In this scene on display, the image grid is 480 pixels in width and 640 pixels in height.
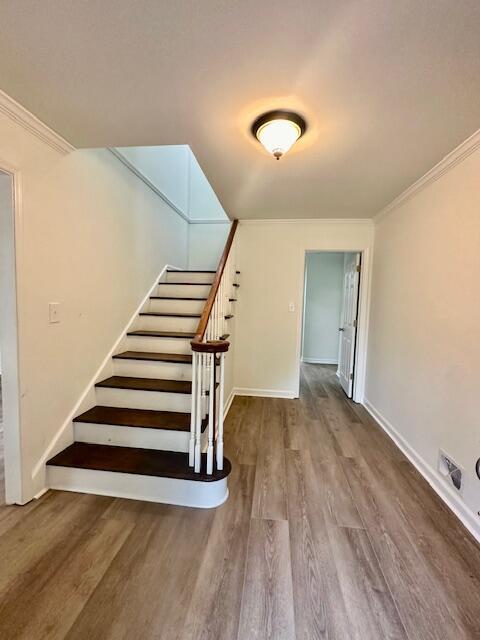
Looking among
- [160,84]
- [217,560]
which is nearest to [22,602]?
[217,560]

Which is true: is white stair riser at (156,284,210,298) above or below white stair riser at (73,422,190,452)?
above

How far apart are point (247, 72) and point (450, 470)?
2.51 metres

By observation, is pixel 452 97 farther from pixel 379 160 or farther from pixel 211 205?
pixel 211 205

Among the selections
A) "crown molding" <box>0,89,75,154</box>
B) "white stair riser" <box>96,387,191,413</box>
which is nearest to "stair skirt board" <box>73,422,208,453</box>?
"white stair riser" <box>96,387,191,413</box>

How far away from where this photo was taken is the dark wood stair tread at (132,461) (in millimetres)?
1767

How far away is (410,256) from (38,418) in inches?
122

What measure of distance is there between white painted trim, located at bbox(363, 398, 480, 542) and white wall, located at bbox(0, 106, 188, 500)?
2573 millimetres

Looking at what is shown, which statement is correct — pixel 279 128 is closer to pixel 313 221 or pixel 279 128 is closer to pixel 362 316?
pixel 313 221

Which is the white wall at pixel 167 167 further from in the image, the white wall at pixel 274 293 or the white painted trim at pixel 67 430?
the white painted trim at pixel 67 430

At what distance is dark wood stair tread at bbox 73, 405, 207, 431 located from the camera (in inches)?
79.0

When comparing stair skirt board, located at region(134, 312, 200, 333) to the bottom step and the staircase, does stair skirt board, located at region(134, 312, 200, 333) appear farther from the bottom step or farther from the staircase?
the bottom step

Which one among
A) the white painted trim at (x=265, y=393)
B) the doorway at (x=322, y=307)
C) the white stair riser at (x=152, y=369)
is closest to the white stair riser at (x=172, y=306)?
the white stair riser at (x=152, y=369)

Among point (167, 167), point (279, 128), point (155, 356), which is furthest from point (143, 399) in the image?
point (167, 167)

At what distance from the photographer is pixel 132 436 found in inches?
80.3
